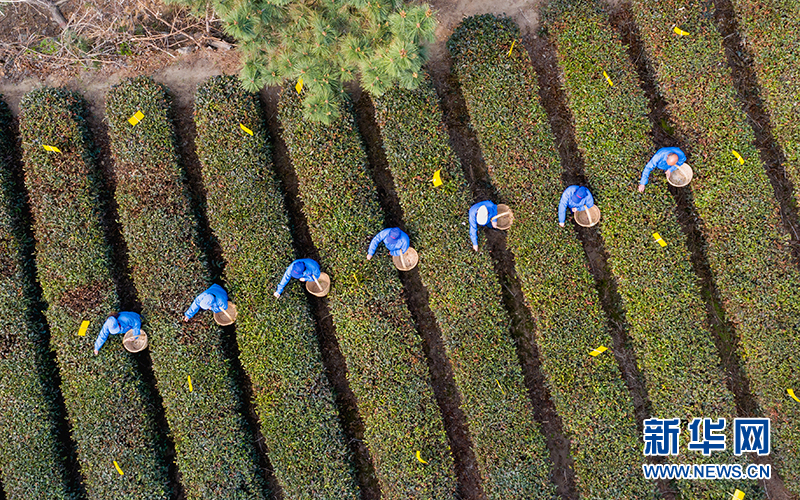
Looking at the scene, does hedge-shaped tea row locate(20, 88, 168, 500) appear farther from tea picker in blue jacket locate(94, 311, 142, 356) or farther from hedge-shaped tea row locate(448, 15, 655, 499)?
hedge-shaped tea row locate(448, 15, 655, 499)

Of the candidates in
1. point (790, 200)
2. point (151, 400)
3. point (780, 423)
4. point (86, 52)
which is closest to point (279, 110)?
point (86, 52)

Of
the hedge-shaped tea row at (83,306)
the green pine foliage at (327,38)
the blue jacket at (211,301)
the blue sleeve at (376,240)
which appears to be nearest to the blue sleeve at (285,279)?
the blue jacket at (211,301)

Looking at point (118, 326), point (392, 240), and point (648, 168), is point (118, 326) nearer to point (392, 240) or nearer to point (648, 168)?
point (392, 240)

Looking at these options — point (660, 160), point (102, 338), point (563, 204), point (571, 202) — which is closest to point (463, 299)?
point (563, 204)

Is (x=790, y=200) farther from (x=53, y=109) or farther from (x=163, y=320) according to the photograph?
(x=53, y=109)

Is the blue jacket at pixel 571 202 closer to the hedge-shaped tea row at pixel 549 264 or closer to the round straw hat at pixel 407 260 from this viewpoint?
the hedge-shaped tea row at pixel 549 264

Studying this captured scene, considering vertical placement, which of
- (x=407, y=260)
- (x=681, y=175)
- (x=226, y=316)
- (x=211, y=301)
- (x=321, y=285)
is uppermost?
(x=681, y=175)
